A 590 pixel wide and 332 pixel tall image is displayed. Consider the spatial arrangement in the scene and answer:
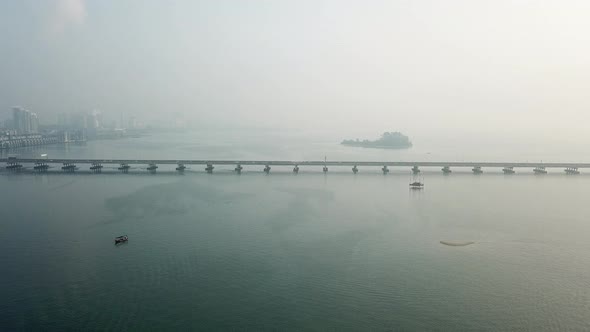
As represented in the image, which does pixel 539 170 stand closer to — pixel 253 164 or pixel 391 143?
pixel 253 164

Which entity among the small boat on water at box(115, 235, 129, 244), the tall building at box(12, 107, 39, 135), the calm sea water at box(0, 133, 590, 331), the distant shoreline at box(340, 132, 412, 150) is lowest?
the calm sea water at box(0, 133, 590, 331)

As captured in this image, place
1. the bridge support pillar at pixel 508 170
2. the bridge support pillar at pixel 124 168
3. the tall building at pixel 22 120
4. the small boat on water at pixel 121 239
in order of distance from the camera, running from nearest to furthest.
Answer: the small boat on water at pixel 121 239 < the bridge support pillar at pixel 124 168 < the bridge support pillar at pixel 508 170 < the tall building at pixel 22 120

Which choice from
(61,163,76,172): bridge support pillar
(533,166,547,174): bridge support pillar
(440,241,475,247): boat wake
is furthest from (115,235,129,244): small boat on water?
(533,166,547,174): bridge support pillar

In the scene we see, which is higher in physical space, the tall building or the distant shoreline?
the tall building

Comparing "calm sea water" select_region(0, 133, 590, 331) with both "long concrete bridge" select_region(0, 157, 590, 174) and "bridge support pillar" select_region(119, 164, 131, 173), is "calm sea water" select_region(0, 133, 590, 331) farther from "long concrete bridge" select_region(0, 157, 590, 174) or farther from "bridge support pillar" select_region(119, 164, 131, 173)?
"long concrete bridge" select_region(0, 157, 590, 174)

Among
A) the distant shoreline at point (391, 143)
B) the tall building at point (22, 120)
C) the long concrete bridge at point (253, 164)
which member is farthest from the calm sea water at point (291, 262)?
the tall building at point (22, 120)

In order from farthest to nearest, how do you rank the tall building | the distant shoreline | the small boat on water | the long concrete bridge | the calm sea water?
1. the tall building
2. the distant shoreline
3. the long concrete bridge
4. the small boat on water
5. the calm sea water

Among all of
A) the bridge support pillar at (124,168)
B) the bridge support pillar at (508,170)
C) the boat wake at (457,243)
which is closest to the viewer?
the boat wake at (457,243)

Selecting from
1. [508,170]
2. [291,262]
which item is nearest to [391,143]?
[508,170]

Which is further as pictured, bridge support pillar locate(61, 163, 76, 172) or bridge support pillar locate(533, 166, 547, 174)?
bridge support pillar locate(533, 166, 547, 174)

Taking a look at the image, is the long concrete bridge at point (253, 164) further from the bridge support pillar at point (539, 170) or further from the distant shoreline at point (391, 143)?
the distant shoreline at point (391, 143)
